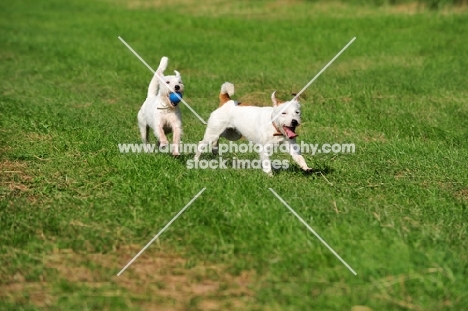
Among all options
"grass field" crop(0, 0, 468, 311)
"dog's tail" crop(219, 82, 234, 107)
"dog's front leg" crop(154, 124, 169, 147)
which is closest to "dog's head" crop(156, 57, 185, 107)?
"dog's front leg" crop(154, 124, 169, 147)

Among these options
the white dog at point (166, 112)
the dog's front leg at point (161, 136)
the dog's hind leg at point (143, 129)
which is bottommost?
the dog's hind leg at point (143, 129)

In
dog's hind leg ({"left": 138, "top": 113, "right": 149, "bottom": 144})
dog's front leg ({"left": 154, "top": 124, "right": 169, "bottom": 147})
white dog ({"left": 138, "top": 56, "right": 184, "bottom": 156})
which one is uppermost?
white dog ({"left": 138, "top": 56, "right": 184, "bottom": 156})

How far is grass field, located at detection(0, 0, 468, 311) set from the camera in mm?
6875

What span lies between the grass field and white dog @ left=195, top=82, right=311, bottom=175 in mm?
372

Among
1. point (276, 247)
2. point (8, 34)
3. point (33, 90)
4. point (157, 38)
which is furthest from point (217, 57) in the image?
point (276, 247)

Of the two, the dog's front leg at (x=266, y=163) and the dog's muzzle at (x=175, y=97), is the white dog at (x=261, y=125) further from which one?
the dog's muzzle at (x=175, y=97)

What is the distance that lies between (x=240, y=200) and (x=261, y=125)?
1.90 m

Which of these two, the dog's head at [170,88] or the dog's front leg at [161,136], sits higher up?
the dog's head at [170,88]

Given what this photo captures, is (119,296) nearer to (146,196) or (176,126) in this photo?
(146,196)

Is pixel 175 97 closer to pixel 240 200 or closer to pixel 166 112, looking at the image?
pixel 166 112

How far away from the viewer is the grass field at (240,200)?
688 centimetres

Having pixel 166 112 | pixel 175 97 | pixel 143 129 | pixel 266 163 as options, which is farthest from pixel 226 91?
pixel 143 129

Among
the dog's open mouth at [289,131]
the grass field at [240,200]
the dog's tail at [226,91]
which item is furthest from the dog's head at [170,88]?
the dog's open mouth at [289,131]

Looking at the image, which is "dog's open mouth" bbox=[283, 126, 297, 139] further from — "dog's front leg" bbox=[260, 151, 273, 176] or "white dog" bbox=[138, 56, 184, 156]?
"white dog" bbox=[138, 56, 184, 156]
